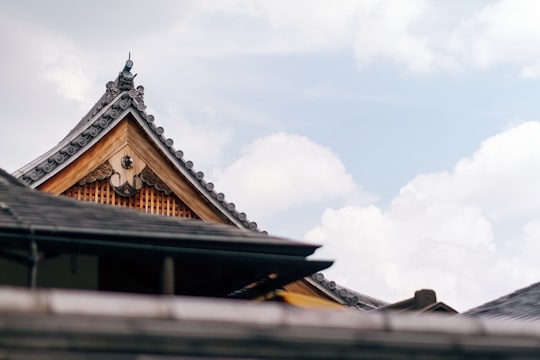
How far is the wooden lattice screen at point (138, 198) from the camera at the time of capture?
17641 millimetres

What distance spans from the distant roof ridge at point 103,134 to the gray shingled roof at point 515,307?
5317mm

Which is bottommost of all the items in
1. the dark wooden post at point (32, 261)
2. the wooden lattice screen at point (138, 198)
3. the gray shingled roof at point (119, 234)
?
the dark wooden post at point (32, 261)

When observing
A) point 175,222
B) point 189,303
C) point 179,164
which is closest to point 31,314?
point 189,303

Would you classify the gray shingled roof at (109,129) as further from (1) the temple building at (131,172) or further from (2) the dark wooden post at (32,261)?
(2) the dark wooden post at (32,261)

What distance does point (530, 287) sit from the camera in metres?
15.6

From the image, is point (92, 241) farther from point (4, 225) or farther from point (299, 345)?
point (299, 345)

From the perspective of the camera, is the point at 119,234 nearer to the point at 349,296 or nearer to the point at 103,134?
the point at 103,134

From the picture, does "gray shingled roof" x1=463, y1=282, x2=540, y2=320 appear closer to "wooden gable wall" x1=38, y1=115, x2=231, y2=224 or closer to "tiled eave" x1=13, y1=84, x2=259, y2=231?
"tiled eave" x1=13, y1=84, x2=259, y2=231

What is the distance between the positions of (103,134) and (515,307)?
8187mm

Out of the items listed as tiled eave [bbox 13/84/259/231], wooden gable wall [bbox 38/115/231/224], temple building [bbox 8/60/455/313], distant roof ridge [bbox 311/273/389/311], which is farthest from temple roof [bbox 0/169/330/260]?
distant roof ridge [bbox 311/273/389/311]

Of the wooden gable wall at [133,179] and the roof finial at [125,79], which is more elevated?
the roof finial at [125,79]

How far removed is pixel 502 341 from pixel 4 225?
13.2 feet

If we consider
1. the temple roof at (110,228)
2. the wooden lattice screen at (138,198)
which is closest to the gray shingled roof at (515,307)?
the temple roof at (110,228)

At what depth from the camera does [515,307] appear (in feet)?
47.1
